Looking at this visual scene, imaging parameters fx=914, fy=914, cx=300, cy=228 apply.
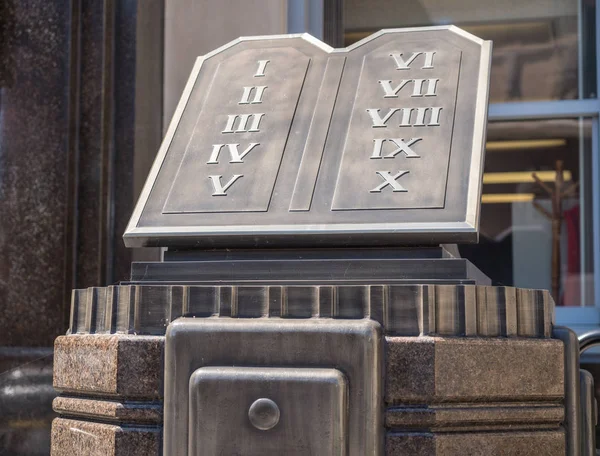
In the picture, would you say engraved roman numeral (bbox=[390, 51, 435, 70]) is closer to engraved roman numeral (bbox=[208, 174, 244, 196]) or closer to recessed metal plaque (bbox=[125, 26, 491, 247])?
recessed metal plaque (bbox=[125, 26, 491, 247])

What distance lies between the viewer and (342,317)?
7.82 feet

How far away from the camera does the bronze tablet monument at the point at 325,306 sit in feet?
7.59

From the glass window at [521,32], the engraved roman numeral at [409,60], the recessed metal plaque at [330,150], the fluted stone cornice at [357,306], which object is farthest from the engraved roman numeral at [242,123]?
the glass window at [521,32]

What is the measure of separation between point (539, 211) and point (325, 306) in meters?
2.91

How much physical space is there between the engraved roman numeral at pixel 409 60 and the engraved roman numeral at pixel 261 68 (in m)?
0.46

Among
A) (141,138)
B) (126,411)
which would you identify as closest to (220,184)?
(126,411)

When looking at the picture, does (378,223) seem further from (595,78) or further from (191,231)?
(595,78)

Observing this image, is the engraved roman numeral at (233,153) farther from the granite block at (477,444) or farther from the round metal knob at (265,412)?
the granite block at (477,444)

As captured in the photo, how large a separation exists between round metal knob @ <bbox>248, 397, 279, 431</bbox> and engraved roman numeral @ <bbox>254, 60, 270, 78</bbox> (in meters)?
1.36

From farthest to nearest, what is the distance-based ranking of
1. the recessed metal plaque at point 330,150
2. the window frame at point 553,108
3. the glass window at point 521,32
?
the glass window at point 521,32
the window frame at point 553,108
the recessed metal plaque at point 330,150

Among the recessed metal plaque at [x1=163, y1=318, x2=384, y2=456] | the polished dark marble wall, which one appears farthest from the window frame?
the recessed metal plaque at [x1=163, y1=318, x2=384, y2=456]

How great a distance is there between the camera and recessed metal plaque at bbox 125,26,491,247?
2.67 metres

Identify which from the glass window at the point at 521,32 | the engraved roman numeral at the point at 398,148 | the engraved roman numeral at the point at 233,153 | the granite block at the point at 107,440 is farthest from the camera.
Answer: the glass window at the point at 521,32

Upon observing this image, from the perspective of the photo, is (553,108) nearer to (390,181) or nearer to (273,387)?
(390,181)
